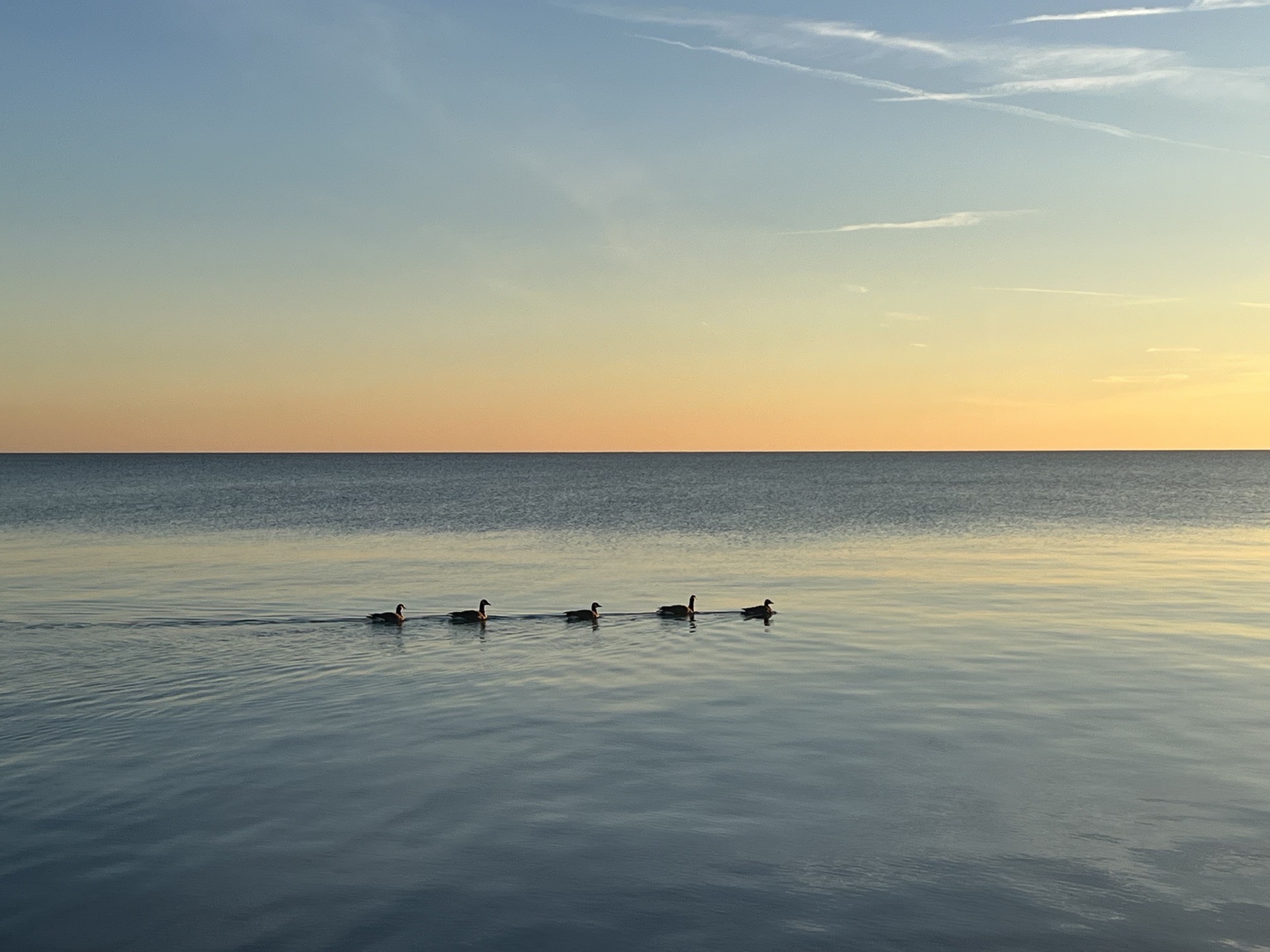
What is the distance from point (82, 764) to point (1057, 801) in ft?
48.6

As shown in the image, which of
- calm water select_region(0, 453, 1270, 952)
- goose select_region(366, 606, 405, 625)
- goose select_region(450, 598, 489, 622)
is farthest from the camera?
goose select_region(450, 598, 489, 622)

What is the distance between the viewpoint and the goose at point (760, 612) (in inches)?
1243

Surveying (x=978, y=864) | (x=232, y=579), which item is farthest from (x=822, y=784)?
(x=232, y=579)

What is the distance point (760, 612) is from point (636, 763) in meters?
15.6

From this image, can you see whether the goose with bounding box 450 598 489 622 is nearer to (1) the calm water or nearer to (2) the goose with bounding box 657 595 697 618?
(1) the calm water

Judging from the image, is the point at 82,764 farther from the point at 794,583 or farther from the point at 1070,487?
the point at 1070,487

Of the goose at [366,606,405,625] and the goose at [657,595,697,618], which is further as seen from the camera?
the goose at [657,595,697,618]

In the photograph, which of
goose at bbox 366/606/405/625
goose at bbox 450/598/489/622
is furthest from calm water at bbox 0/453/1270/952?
goose at bbox 366/606/405/625

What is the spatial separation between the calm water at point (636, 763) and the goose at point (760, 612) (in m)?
0.65

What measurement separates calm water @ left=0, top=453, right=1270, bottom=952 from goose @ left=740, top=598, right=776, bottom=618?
65 cm

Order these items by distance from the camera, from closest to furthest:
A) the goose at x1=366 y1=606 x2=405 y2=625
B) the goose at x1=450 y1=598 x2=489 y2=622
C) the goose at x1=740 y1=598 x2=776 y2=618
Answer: the goose at x1=366 y1=606 x2=405 y2=625, the goose at x1=450 y1=598 x2=489 y2=622, the goose at x1=740 y1=598 x2=776 y2=618

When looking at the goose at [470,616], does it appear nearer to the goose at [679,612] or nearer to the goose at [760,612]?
the goose at [679,612]

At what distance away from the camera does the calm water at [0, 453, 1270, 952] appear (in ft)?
37.5

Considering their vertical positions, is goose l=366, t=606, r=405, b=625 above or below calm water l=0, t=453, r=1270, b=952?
above
